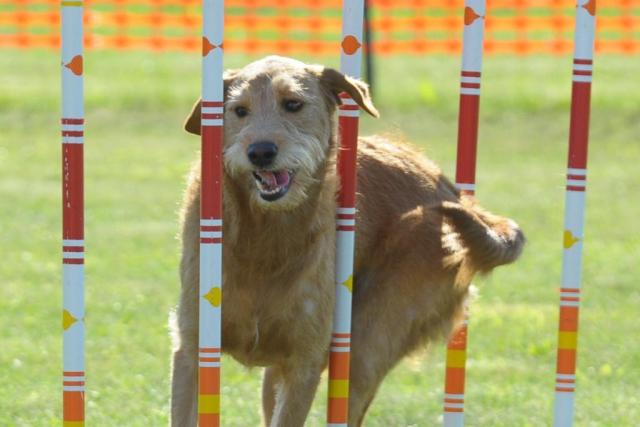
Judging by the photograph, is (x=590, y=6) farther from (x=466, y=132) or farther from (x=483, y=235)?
(x=483, y=235)

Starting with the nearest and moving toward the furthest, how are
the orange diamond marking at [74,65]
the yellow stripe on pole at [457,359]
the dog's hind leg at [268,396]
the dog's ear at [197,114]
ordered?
the orange diamond marking at [74,65], the dog's ear at [197,114], the yellow stripe on pole at [457,359], the dog's hind leg at [268,396]

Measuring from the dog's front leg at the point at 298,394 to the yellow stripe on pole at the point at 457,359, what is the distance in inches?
23.5

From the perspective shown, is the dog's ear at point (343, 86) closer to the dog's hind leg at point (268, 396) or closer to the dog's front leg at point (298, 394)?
the dog's front leg at point (298, 394)

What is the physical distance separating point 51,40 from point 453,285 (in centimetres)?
2164

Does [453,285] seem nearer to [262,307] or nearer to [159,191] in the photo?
[262,307]

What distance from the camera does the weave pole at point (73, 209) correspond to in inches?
188

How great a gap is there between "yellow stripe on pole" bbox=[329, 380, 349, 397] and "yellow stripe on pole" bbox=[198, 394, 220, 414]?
28.9 inches

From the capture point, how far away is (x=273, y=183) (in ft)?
17.5

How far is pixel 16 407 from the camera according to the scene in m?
7.05

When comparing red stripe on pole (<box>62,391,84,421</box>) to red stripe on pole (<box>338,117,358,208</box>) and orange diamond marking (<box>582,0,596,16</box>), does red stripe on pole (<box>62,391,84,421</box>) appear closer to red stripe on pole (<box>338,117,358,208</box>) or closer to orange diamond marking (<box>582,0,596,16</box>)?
red stripe on pole (<box>338,117,358,208</box>)

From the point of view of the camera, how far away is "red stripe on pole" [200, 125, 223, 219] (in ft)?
16.0

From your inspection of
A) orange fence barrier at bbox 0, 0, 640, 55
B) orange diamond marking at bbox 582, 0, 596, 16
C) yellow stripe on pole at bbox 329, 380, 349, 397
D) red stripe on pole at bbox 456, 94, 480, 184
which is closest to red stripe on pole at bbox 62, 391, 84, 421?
yellow stripe on pole at bbox 329, 380, 349, 397

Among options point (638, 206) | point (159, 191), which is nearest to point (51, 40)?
point (159, 191)

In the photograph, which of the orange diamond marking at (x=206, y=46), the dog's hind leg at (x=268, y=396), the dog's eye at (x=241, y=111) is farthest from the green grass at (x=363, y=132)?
the orange diamond marking at (x=206, y=46)
